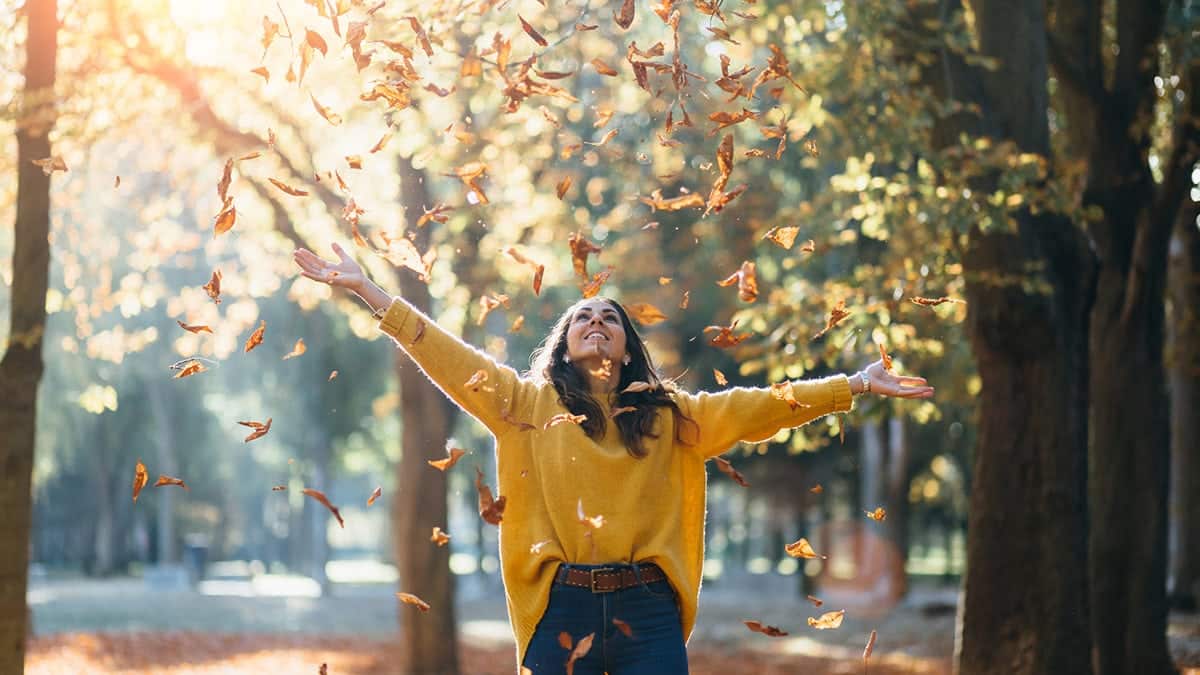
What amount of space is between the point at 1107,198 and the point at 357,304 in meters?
9.25

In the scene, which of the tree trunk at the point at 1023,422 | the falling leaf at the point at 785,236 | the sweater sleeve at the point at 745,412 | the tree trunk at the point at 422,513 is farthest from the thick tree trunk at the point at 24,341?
the tree trunk at the point at 422,513

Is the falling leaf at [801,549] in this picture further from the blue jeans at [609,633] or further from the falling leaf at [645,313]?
the falling leaf at [645,313]

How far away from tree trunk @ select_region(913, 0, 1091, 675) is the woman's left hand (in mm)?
4709

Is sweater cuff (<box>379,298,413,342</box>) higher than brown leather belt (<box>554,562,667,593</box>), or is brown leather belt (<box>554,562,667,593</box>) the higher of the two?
sweater cuff (<box>379,298,413,342</box>)

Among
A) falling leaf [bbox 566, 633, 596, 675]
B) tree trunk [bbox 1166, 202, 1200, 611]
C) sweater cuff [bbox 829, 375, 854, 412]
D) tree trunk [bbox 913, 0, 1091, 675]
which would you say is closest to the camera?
falling leaf [bbox 566, 633, 596, 675]

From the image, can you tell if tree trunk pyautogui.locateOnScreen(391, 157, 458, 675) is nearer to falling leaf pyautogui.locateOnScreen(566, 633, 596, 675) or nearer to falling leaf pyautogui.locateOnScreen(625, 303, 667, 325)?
falling leaf pyautogui.locateOnScreen(625, 303, 667, 325)

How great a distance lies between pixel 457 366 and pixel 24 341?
4738 millimetres

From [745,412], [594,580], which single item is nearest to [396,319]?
[594,580]

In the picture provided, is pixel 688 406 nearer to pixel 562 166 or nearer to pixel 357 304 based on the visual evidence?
pixel 357 304

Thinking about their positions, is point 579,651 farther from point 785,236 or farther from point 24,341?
point 24,341

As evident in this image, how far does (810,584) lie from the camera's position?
33.0m

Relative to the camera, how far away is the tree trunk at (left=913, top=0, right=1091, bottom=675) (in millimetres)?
9844

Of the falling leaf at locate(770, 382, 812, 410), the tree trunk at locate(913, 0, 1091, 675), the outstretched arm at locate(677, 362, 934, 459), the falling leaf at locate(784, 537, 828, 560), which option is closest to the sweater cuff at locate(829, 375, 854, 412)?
the outstretched arm at locate(677, 362, 934, 459)

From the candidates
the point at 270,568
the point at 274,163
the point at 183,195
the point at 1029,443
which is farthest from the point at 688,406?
the point at 270,568
